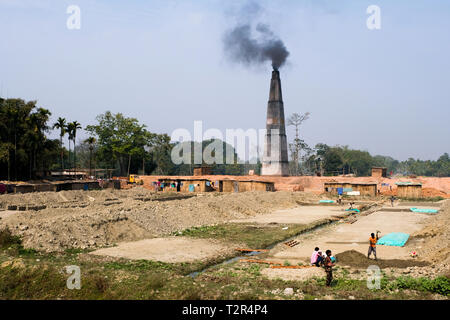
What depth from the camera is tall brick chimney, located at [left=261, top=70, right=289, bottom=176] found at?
257ft

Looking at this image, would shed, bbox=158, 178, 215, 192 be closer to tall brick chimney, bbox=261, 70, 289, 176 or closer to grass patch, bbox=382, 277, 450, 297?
tall brick chimney, bbox=261, 70, 289, 176

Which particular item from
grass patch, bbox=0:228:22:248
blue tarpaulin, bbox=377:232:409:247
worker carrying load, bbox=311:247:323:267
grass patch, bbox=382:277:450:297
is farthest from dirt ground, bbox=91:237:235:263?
grass patch, bbox=382:277:450:297

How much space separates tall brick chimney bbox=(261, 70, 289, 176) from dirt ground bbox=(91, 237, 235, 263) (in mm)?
52914

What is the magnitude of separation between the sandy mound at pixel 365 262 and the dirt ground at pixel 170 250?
6.78m

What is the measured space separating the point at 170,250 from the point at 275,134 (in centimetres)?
5662

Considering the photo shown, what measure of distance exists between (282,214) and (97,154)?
2524 inches

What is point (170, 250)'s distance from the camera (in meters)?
24.4

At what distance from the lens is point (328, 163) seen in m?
134

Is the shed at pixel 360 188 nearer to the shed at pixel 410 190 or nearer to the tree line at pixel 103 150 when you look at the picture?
the shed at pixel 410 190

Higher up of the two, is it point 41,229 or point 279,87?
point 279,87

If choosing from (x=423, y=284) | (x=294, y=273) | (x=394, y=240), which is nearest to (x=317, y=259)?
(x=294, y=273)

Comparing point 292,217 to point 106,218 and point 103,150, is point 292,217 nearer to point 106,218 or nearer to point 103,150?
point 106,218

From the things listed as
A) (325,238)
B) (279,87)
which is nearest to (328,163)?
(279,87)
